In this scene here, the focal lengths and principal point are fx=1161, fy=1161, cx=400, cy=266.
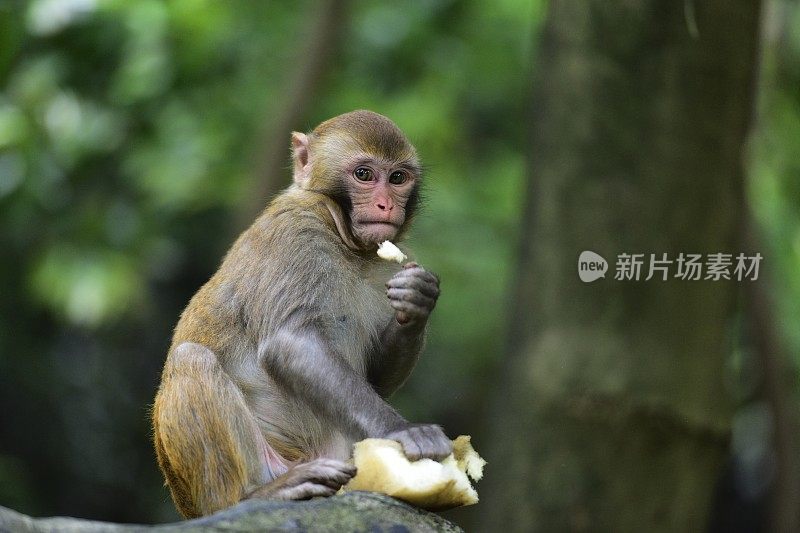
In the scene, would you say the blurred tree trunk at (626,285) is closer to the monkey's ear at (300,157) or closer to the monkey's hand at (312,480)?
the monkey's ear at (300,157)

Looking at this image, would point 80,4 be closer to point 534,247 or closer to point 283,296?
point 534,247

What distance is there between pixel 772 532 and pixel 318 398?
6.52 meters

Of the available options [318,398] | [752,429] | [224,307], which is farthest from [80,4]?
[752,429]

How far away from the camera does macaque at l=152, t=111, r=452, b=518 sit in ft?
16.1

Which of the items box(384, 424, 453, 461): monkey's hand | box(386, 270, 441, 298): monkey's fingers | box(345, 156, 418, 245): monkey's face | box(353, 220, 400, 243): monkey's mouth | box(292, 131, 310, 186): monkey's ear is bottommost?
box(384, 424, 453, 461): monkey's hand

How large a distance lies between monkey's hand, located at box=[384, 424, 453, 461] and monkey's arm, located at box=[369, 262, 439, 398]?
1.85ft

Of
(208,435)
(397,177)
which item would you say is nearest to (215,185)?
(397,177)

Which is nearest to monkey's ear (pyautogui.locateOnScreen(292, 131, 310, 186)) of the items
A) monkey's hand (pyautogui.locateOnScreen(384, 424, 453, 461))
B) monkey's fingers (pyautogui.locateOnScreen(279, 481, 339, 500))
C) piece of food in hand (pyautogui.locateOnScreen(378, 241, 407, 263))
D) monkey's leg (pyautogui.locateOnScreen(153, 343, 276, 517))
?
piece of food in hand (pyautogui.locateOnScreen(378, 241, 407, 263))

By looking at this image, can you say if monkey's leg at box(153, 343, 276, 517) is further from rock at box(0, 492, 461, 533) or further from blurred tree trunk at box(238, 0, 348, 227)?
blurred tree trunk at box(238, 0, 348, 227)

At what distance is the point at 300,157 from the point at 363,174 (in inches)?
20.5

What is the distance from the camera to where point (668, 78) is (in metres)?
8.27

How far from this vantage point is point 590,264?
8.28 m

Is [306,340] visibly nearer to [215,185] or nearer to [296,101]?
[296,101]

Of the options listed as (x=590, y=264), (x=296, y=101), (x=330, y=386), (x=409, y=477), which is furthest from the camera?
(x=296, y=101)
